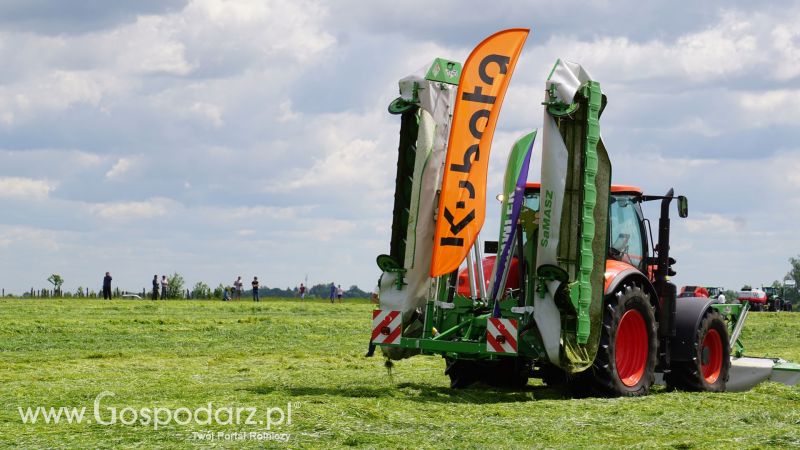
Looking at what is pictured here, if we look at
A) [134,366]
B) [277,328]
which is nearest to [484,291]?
[134,366]

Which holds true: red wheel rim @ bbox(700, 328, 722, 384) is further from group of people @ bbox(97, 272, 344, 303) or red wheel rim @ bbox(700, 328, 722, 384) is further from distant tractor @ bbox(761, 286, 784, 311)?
distant tractor @ bbox(761, 286, 784, 311)

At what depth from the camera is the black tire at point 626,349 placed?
11641 millimetres

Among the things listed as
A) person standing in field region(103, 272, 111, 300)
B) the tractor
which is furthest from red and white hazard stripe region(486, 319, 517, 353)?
person standing in field region(103, 272, 111, 300)

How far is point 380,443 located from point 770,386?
22.3 ft

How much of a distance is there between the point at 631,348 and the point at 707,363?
1.90 m

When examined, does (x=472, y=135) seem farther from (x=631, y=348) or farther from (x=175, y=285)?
(x=175, y=285)

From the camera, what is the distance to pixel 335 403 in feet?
A: 32.3

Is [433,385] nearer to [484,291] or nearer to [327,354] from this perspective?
[484,291]

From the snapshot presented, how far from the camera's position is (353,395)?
35.7 feet

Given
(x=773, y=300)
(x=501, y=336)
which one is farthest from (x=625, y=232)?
(x=773, y=300)

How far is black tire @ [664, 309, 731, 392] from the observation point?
43.3 feet

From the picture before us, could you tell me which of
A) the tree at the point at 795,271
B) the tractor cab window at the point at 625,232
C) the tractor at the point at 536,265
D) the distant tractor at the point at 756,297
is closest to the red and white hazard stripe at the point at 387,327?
the tractor at the point at 536,265

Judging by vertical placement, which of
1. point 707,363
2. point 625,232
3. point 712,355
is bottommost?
point 707,363

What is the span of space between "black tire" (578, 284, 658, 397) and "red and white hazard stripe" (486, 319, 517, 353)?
1.00m
